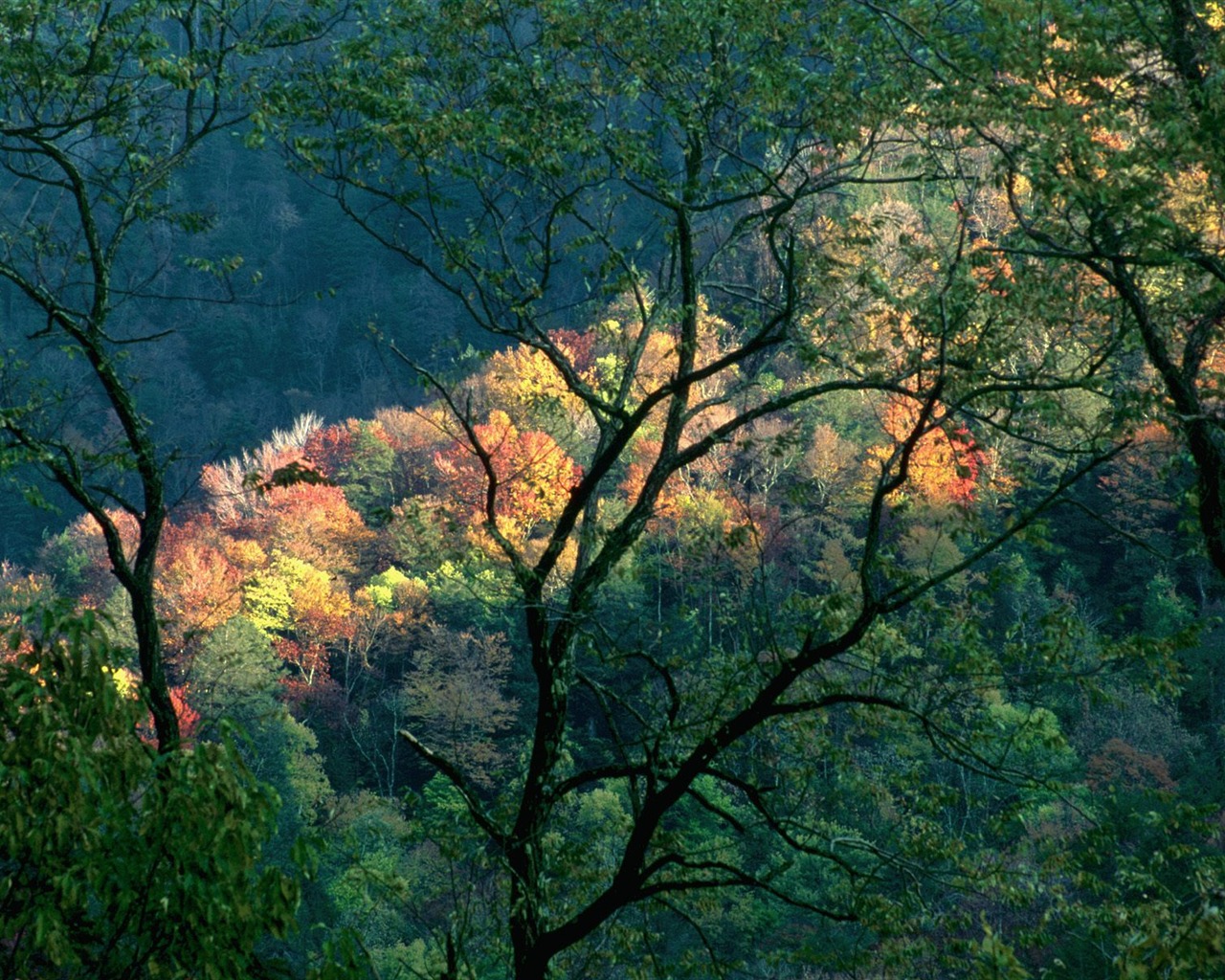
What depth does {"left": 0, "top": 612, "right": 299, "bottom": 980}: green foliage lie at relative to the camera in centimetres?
309

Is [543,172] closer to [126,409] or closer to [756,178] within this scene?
[756,178]

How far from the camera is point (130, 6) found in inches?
266

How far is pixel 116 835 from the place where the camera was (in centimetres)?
331

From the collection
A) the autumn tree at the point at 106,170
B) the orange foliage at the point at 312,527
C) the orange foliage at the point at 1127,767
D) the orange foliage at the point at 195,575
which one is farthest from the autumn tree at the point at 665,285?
the orange foliage at the point at 312,527

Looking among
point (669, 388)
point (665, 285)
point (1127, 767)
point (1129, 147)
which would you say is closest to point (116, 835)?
point (669, 388)

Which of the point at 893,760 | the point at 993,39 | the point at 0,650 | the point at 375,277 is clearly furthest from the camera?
the point at 375,277

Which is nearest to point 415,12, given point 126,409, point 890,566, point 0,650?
point 126,409

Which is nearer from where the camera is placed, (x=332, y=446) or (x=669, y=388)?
(x=669, y=388)

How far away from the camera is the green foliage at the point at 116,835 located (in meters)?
3.09

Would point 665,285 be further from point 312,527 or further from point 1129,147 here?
point 312,527

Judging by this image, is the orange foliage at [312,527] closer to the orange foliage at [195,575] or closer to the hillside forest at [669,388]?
the orange foliage at [195,575]

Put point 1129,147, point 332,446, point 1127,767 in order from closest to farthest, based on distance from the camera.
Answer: point 1129,147, point 1127,767, point 332,446

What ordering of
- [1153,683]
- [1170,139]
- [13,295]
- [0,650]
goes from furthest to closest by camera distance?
[13,295]
[0,650]
[1153,683]
[1170,139]

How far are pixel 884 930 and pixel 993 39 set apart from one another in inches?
183
